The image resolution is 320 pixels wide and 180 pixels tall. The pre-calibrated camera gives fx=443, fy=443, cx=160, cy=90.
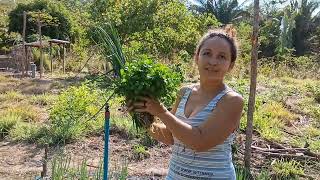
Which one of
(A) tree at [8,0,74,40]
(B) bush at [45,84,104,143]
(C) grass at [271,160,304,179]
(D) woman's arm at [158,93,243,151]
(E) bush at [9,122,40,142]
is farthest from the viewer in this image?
(A) tree at [8,0,74,40]

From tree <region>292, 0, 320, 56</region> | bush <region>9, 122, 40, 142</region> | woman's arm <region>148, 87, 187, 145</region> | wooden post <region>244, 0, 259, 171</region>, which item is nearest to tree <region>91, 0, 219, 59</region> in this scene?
bush <region>9, 122, 40, 142</region>

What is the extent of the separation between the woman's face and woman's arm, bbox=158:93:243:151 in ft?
0.38

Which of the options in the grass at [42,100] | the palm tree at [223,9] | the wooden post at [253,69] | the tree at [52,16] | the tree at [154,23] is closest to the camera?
the wooden post at [253,69]

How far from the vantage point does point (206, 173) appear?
1.62 m

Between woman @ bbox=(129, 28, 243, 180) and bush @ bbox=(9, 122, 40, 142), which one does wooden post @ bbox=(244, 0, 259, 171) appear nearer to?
woman @ bbox=(129, 28, 243, 180)

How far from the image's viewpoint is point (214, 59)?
1.61 metres

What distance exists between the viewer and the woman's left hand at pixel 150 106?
59.2 inches

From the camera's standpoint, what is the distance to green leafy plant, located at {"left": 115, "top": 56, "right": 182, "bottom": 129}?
154 centimetres

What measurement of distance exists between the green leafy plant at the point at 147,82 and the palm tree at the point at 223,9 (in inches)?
1082

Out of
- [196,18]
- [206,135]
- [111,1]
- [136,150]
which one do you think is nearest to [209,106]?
[206,135]

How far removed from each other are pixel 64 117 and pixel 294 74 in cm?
1041

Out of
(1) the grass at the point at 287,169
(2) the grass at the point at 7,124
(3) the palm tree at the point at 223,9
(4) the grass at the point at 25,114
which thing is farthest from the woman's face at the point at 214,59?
(3) the palm tree at the point at 223,9

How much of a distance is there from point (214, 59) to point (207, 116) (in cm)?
21

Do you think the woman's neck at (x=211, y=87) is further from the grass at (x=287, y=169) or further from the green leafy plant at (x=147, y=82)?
the grass at (x=287, y=169)
